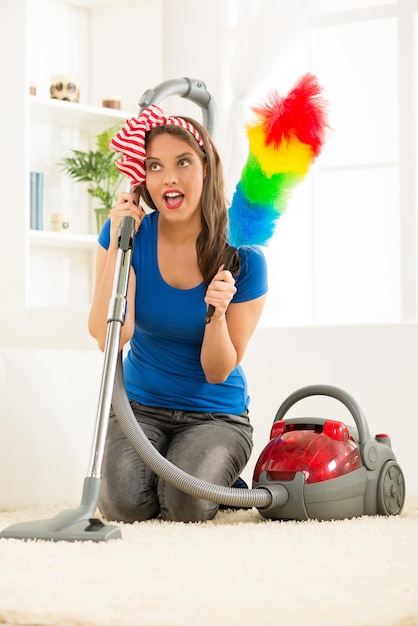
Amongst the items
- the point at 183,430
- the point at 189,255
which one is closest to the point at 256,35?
the point at 189,255

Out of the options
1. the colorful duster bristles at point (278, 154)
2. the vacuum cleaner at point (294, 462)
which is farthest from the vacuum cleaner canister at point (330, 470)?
the colorful duster bristles at point (278, 154)

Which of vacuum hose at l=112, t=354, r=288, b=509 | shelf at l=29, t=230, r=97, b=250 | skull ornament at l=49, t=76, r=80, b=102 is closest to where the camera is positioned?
vacuum hose at l=112, t=354, r=288, b=509

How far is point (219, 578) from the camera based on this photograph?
1.39 meters

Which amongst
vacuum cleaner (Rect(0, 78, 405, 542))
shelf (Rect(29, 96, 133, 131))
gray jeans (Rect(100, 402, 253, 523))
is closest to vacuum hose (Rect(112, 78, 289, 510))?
vacuum cleaner (Rect(0, 78, 405, 542))

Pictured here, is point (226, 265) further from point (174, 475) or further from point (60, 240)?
point (60, 240)

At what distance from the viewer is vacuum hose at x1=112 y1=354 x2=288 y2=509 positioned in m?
1.94

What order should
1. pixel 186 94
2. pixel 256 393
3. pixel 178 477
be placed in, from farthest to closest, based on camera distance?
pixel 256 393
pixel 186 94
pixel 178 477

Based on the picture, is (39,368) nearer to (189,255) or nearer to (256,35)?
(189,255)

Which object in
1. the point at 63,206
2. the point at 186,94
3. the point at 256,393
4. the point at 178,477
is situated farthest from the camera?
the point at 63,206

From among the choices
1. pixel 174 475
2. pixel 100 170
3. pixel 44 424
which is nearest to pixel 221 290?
pixel 174 475

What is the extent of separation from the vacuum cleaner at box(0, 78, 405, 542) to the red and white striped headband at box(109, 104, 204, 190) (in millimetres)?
51

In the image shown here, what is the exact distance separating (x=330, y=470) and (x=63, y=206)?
114 inches

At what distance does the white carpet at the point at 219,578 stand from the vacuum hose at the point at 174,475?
0.07 m

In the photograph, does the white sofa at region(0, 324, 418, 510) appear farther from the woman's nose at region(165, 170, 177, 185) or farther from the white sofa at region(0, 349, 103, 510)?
the woman's nose at region(165, 170, 177, 185)
